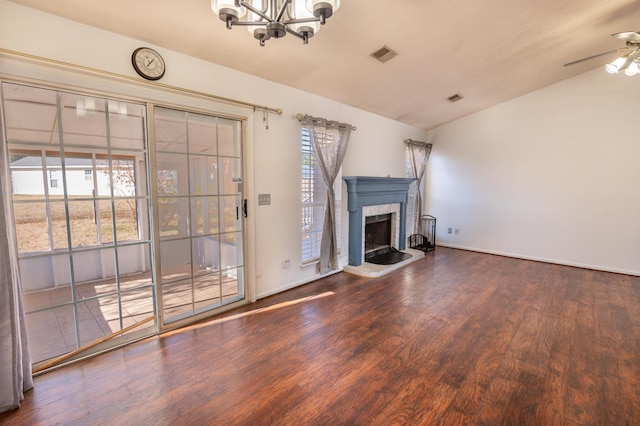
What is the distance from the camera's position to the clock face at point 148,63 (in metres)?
2.28

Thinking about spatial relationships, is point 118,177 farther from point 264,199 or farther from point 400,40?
point 400,40

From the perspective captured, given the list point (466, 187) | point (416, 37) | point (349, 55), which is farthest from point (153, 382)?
point (466, 187)

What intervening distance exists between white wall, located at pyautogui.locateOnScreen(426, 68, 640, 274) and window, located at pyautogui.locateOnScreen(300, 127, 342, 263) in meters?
3.48

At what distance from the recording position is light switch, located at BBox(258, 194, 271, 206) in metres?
3.23

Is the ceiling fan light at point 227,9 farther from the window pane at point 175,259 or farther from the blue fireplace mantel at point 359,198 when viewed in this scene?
the blue fireplace mantel at point 359,198

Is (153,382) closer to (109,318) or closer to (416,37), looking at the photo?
(109,318)

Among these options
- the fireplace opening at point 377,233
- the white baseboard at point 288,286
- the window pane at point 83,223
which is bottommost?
the white baseboard at point 288,286

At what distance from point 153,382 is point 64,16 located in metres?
2.65

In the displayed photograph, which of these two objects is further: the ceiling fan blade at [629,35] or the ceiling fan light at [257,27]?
Result: the ceiling fan blade at [629,35]

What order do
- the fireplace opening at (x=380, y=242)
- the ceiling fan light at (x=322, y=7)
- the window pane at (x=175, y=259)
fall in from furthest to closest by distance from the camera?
the fireplace opening at (x=380, y=242) → the window pane at (x=175, y=259) → the ceiling fan light at (x=322, y=7)

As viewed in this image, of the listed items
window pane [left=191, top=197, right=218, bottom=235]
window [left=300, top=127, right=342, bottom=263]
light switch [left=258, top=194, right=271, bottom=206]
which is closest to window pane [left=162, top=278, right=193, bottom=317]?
window pane [left=191, top=197, right=218, bottom=235]

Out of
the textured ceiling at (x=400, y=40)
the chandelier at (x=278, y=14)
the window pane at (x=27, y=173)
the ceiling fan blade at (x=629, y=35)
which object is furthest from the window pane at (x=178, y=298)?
the ceiling fan blade at (x=629, y=35)

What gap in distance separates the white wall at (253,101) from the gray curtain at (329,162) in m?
0.20

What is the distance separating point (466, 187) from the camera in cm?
581
